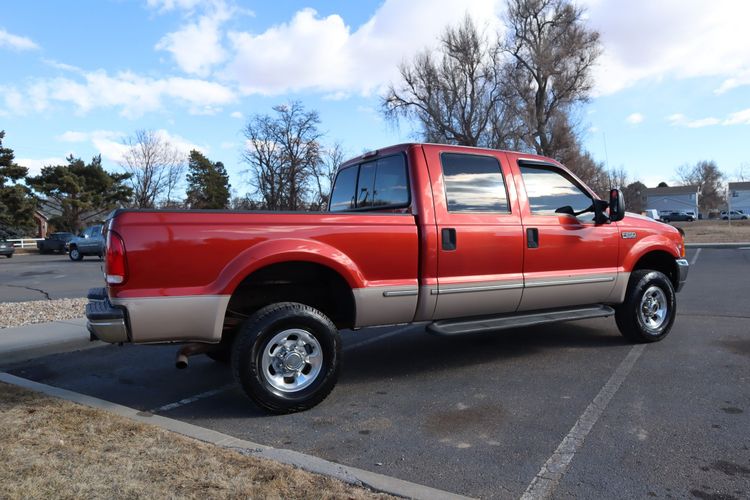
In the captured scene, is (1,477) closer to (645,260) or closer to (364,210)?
(364,210)

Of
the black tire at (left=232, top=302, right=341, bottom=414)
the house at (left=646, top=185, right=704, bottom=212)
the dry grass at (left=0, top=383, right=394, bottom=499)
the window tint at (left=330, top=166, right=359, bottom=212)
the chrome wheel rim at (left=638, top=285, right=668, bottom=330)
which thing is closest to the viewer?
the dry grass at (left=0, top=383, right=394, bottom=499)

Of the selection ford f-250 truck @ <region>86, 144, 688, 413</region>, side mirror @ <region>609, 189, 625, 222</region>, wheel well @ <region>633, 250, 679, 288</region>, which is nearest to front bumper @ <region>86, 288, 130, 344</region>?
ford f-250 truck @ <region>86, 144, 688, 413</region>

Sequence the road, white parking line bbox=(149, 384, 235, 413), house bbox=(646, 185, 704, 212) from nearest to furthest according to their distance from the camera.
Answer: white parking line bbox=(149, 384, 235, 413) → the road → house bbox=(646, 185, 704, 212)

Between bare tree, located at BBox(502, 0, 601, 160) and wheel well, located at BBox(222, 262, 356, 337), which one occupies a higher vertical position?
bare tree, located at BBox(502, 0, 601, 160)

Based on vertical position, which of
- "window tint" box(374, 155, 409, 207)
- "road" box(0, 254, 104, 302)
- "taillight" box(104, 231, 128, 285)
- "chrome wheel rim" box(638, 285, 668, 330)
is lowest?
"road" box(0, 254, 104, 302)

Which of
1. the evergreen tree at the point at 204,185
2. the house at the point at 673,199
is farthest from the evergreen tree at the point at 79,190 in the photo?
the house at the point at 673,199

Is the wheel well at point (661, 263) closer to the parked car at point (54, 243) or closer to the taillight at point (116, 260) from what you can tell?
the taillight at point (116, 260)

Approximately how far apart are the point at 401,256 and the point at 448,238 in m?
0.50

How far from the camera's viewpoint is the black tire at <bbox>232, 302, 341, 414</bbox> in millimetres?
4164

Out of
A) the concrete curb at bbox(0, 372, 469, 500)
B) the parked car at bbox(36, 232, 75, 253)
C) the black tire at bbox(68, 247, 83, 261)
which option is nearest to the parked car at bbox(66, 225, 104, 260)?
the black tire at bbox(68, 247, 83, 261)

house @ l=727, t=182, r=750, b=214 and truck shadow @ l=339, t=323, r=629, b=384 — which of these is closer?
truck shadow @ l=339, t=323, r=629, b=384

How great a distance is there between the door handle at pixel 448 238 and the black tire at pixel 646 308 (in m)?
2.56

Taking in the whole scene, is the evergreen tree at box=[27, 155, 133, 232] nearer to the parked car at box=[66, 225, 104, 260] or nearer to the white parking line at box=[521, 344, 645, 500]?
the parked car at box=[66, 225, 104, 260]

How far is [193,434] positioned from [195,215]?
4.99 ft
